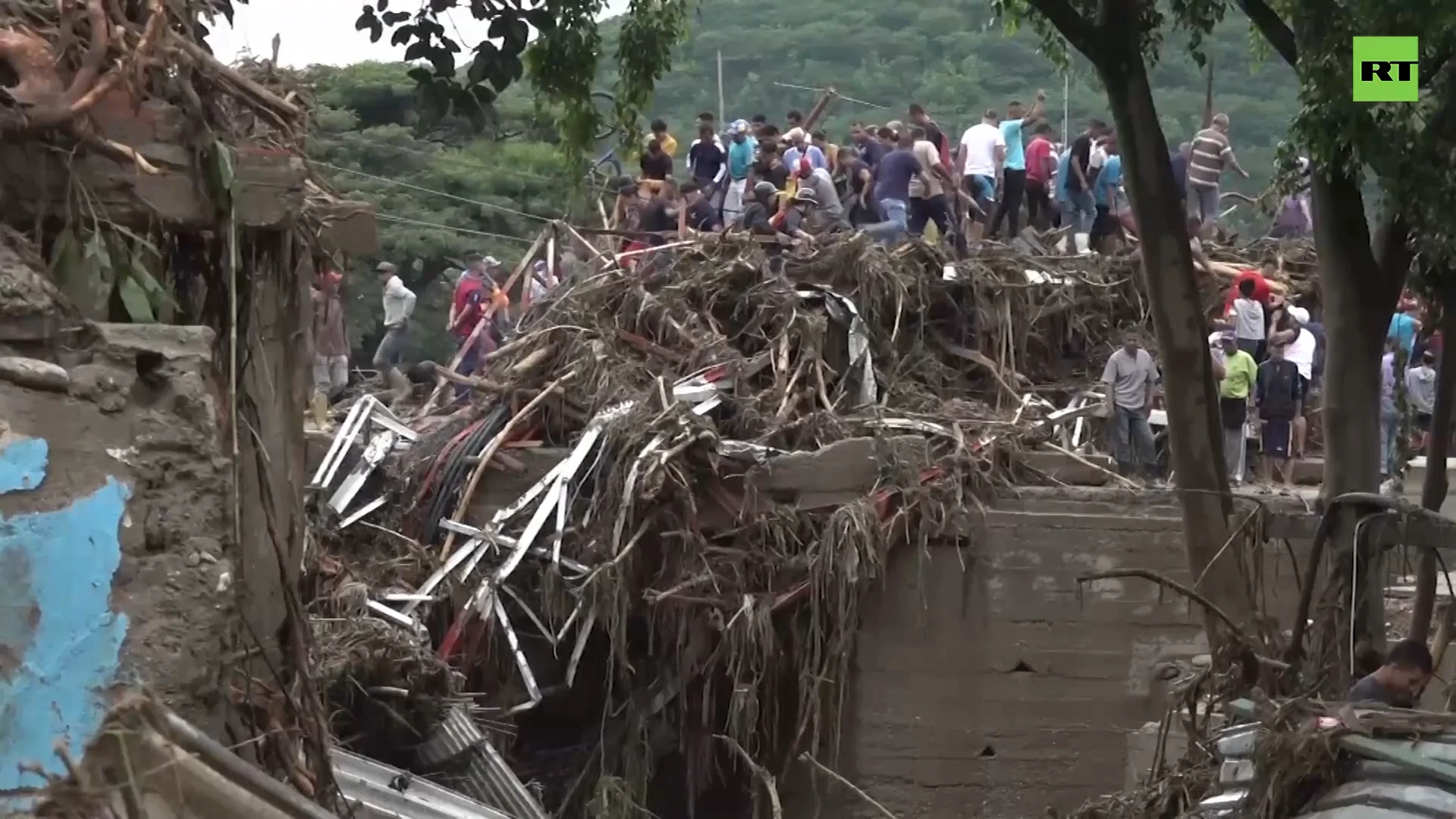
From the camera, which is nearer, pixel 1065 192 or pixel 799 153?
pixel 799 153

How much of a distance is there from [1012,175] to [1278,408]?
3.99m

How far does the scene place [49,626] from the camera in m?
4.22

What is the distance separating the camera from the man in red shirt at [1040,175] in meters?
17.4

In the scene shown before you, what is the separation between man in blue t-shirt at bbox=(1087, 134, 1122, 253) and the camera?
16.8 m

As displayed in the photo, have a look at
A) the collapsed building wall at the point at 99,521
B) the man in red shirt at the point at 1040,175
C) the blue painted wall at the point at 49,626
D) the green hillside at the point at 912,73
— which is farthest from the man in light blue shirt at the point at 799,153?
the green hillside at the point at 912,73

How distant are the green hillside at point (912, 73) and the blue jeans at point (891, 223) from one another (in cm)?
2672

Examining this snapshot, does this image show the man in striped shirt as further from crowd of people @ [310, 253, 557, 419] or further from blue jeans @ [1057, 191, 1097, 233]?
crowd of people @ [310, 253, 557, 419]

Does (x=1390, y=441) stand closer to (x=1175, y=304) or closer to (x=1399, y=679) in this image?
(x=1175, y=304)

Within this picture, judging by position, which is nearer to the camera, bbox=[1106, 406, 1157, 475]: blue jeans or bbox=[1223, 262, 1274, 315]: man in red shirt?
A: bbox=[1106, 406, 1157, 475]: blue jeans

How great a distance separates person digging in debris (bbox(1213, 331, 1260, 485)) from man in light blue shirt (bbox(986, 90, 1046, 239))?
3.38m

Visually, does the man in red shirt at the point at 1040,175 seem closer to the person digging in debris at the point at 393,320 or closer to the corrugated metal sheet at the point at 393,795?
the person digging in debris at the point at 393,320

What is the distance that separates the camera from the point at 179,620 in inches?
179

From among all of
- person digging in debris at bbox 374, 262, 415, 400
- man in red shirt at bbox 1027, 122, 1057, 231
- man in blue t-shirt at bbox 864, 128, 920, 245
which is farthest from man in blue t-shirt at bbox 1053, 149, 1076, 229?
person digging in debris at bbox 374, 262, 415, 400

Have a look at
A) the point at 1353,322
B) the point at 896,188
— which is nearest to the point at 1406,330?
the point at 896,188
